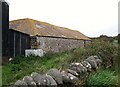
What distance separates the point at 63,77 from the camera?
27.7 ft

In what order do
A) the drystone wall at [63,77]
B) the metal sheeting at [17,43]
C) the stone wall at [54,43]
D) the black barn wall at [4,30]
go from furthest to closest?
1. the stone wall at [54,43]
2. the metal sheeting at [17,43]
3. the black barn wall at [4,30]
4. the drystone wall at [63,77]

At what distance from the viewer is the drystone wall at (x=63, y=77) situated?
7497 mm

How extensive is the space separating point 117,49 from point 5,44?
857cm

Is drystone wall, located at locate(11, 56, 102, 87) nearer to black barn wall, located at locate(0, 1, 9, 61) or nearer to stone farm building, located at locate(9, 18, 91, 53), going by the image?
black barn wall, located at locate(0, 1, 9, 61)

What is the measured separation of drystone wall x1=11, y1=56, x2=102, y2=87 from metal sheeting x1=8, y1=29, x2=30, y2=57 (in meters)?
9.89

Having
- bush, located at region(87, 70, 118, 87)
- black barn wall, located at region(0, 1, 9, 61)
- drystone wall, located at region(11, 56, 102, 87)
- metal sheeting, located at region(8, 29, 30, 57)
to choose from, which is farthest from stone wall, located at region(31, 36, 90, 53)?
bush, located at region(87, 70, 118, 87)

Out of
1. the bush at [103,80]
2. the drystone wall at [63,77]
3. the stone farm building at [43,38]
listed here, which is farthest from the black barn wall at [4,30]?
the bush at [103,80]

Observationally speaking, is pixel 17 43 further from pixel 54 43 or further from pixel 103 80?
pixel 103 80

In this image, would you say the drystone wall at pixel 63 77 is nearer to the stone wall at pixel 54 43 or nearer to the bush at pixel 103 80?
the bush at pixel 103 80

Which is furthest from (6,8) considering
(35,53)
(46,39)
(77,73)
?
(77,73)

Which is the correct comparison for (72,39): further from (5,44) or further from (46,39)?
(5,44)

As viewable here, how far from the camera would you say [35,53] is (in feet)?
A: 74.2

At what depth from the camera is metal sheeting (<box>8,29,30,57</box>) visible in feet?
63.4

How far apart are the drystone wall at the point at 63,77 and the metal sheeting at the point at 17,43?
989 centimetres
